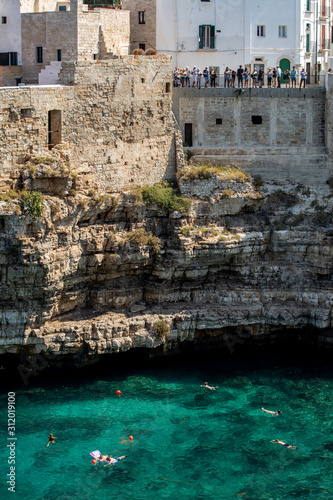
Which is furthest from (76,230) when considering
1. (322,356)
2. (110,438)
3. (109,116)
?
(322,356)

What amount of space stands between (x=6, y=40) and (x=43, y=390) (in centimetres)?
1564

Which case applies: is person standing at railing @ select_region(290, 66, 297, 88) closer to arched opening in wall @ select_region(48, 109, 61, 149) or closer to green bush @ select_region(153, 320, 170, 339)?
arched opening in wall @ select_region(48, 109, 61, 149)

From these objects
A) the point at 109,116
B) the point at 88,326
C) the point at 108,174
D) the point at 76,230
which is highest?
the point at 109,116

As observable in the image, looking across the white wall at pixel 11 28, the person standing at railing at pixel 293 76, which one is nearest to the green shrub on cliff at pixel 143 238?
the white wall at pixel 11 28

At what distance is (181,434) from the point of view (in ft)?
105

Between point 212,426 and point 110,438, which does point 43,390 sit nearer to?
point 110,438

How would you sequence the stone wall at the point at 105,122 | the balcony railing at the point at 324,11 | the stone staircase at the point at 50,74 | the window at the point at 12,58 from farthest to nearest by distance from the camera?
the balcony railing at the point at 324,11
the window at the point at 12,58
the stone staircase at the point at 50,74
the stone wall at the point at 105,122

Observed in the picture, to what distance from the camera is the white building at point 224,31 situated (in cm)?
4047

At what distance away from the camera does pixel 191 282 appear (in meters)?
37.2

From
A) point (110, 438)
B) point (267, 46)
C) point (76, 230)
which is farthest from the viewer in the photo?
point (267, 46)

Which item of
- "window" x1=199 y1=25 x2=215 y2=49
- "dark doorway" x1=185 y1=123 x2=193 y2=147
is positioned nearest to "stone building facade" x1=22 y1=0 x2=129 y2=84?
"dark doorway" x1=185 y1=123 x2=193 y2=147

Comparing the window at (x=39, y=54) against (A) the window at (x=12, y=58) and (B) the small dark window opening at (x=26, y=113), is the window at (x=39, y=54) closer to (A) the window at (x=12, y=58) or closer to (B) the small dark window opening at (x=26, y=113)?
(A) the window at (x=12, y=58)

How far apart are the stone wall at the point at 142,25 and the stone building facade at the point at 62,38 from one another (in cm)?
239

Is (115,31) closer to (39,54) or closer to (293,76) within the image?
(39,54)
